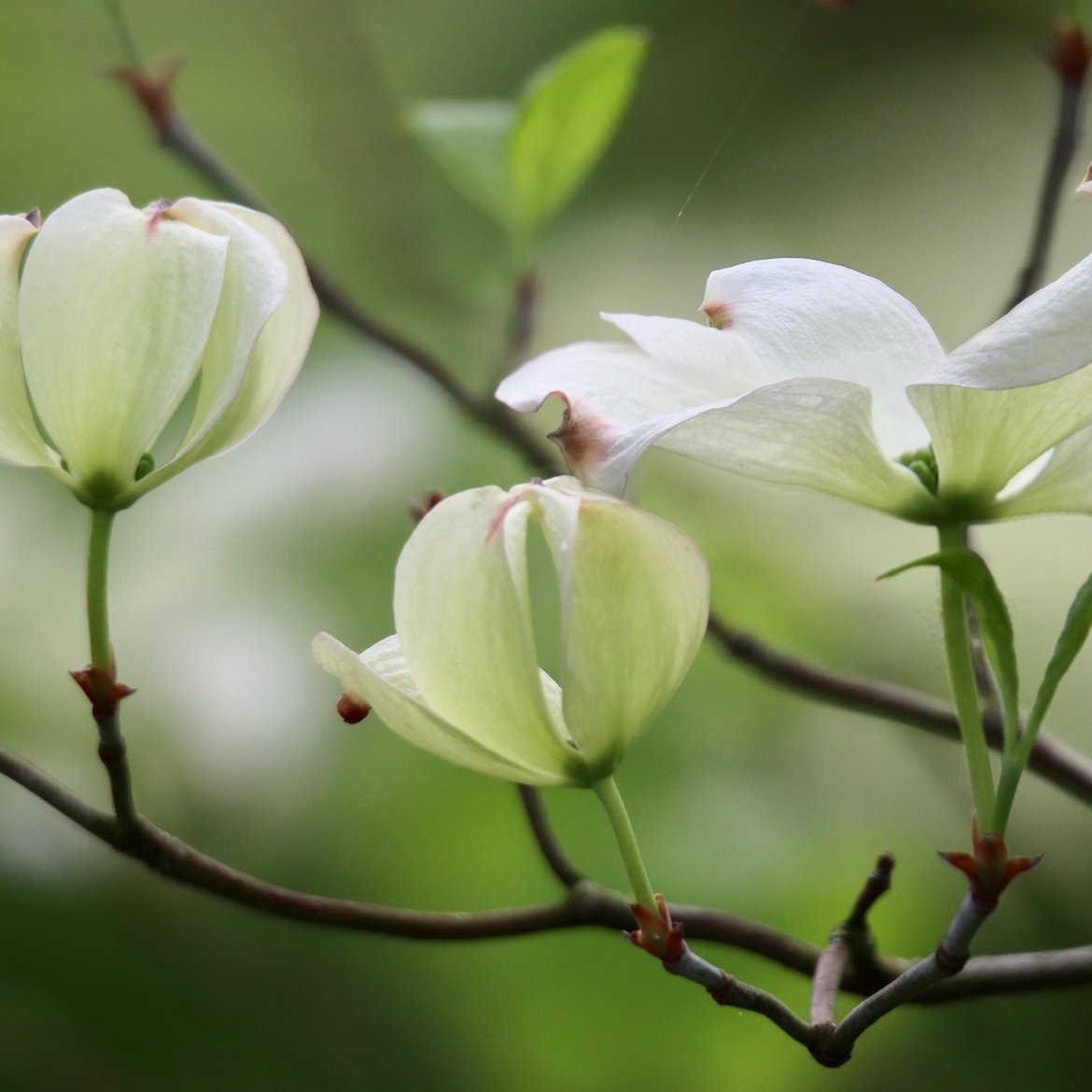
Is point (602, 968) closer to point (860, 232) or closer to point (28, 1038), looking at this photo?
point (28, 1038)

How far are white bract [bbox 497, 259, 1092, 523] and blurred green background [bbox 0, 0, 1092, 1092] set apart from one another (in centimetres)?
52

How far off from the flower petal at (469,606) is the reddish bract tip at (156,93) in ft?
1.28

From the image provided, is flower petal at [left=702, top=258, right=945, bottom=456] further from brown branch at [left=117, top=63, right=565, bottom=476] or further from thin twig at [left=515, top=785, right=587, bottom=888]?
brown branch at [left=117, top=63, right=565, bottom=476]

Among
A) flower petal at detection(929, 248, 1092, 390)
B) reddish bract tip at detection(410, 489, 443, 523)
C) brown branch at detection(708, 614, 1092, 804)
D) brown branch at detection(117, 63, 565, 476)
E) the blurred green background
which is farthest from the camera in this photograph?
the blurred green background

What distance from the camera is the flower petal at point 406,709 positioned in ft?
0.70

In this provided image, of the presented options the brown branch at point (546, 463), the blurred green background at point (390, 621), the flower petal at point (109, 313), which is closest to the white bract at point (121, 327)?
the flower petal at point (109, 313)

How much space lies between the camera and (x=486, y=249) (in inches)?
43.4

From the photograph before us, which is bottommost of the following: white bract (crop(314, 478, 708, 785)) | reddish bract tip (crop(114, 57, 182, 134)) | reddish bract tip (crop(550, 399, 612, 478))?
white bract (crop(314, 478, 708, 785))

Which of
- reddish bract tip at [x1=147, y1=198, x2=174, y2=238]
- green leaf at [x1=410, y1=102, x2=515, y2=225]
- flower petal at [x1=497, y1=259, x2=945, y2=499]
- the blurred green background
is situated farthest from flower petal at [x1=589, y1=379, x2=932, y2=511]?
the blurred green background

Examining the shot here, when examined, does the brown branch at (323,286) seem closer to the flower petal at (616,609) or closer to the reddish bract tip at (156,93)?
the reddish bract tip at (156,93)

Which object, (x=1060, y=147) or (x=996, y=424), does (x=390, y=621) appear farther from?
(x=996, y=424)

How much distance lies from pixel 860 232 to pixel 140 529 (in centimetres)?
64

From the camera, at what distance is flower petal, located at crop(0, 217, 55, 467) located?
245 mm

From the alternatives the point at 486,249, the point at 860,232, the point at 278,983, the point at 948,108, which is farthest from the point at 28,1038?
the point at 948,108
